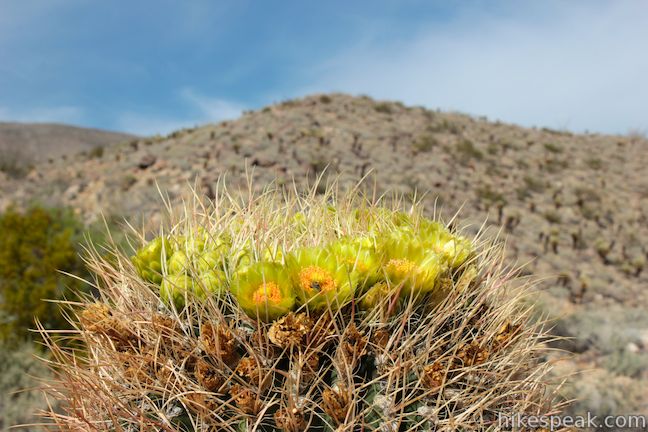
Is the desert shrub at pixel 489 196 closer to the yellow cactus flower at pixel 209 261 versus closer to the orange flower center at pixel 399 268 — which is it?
the orange flower center at pixel 399 268

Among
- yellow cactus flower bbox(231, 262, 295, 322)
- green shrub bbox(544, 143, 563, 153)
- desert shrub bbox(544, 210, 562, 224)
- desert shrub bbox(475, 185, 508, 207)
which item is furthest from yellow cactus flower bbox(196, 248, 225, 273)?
green shrub bbox(544, 143, 563, 153)

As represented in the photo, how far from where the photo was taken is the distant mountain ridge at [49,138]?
59438 mm

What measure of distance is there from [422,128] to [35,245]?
18.1 m

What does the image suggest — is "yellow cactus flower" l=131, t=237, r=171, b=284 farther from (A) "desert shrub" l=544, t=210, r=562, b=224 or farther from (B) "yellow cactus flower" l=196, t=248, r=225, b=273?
(A) "desert shrub" l=544, t=210, r=562, b=224

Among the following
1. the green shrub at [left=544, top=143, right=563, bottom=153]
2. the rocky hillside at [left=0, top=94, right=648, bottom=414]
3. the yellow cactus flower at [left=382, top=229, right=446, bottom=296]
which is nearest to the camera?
the yellow cactus flower at [left=382, top=229, right=446, bottom=296]

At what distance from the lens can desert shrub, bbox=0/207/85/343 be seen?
25.3 ft

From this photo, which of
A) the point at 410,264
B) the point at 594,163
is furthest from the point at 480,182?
the point at 410,264

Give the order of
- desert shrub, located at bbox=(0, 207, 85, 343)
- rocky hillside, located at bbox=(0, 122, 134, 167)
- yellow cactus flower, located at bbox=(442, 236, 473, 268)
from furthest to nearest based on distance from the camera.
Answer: rocky hillside, located at bbox=(0, 122, 134, 167) < desert shrub, located at bbox=(0, 207, 85, 343) < yellow cactus flower, located at bbox=(442, 236, 473, 268)

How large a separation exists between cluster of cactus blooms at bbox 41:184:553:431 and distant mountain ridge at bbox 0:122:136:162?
5910 centimetres

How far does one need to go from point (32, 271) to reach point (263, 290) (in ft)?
24.8

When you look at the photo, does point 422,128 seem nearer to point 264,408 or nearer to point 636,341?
point 636,341

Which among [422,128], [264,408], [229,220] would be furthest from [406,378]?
[422,128]

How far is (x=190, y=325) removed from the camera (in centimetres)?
172

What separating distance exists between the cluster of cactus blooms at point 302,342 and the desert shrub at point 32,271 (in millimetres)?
6387
